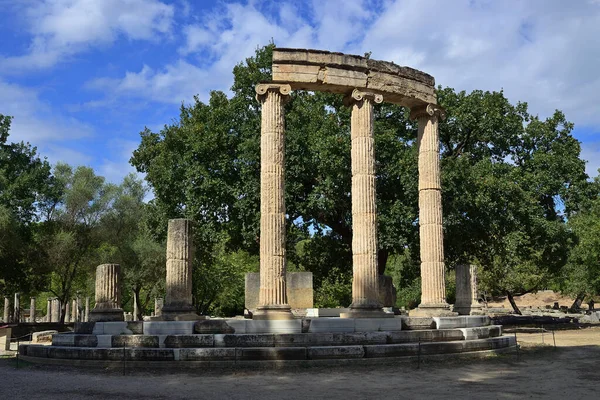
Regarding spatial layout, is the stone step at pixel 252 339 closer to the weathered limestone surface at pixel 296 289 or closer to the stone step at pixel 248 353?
the stone step at pixel 248 353

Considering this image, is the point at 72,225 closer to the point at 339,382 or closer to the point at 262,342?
the point at 262,342

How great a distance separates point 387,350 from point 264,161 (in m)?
6.94

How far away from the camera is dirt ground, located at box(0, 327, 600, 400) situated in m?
9.71

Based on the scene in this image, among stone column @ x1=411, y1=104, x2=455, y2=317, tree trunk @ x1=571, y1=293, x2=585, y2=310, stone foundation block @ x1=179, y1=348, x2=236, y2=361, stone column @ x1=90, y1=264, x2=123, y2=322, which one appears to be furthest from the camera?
tree trunk @ x1=571, y1=293, x2=585, y2=310

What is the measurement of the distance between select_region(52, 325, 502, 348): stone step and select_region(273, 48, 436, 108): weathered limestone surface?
804cm

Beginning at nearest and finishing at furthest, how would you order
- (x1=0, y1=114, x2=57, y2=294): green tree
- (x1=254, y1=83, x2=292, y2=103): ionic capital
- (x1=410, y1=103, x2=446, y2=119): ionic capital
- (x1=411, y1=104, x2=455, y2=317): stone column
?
1. (x1=254, y1=83, x2=292, y2=103): ionic capital
2. (x1=411, y1=104, x2=455, y2=317): stone column
3. (x1=410, y1=103, x2=446, y2=119): ionic capital
4. (x1=0, y1=114, x2=57, y2=294): green tree

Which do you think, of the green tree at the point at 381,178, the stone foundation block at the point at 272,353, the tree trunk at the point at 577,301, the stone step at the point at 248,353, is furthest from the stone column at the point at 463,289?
the tree trunk at the point at 577,301

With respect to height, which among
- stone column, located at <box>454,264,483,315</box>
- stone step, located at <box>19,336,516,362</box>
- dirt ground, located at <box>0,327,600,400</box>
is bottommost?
dirt ground, located at <box>0,327,600,400</box>

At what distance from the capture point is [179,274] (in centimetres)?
1741

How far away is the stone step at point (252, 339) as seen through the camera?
46.1ft

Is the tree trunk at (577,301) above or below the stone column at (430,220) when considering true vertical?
below

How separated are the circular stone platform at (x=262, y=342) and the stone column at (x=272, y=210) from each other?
1.18 metres

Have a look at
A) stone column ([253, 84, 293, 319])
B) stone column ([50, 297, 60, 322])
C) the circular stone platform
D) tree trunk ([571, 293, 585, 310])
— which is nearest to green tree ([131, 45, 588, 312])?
stone column ([253, 84, 293, 319])

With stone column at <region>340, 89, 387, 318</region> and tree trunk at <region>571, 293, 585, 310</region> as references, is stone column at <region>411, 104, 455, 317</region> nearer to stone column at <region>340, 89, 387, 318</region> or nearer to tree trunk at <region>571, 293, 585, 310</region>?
stone column at <region>340, 89, 387, 318</region>
